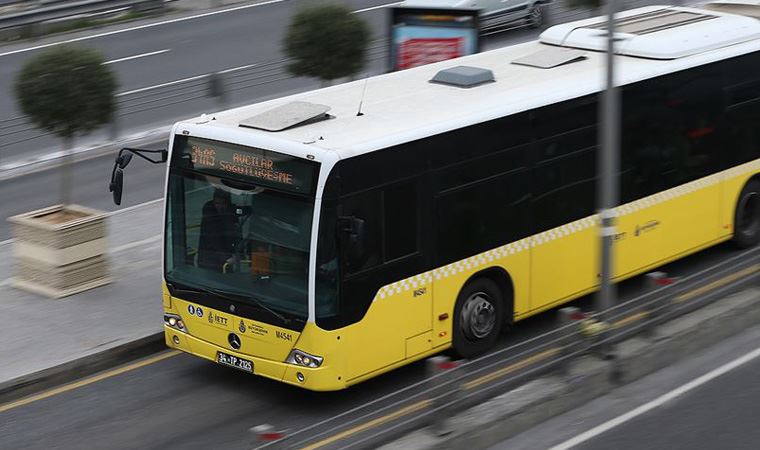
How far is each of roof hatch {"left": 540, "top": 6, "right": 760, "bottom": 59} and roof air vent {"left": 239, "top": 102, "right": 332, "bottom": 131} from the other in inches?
171

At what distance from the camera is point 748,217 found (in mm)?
16672

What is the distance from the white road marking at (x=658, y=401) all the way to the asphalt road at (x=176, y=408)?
2.16 metres

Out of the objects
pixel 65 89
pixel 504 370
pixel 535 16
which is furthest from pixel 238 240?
pixel 535 16

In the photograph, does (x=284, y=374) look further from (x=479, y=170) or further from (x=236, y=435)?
(x=479, y=170)

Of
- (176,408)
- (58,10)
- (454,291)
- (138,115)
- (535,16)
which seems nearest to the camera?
(176,408)

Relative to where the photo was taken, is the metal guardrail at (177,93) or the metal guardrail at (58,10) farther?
the metal guardrail at (58,10)

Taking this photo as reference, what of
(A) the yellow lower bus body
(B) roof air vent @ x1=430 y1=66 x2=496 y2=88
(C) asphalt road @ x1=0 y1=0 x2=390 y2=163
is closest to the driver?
(A) the yellow lower bus body

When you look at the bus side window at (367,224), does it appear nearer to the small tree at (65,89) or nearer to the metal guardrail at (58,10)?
the small tree at (65,89)

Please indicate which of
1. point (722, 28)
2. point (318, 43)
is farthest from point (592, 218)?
point (318, 43)

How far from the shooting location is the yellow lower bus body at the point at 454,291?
39.0ft

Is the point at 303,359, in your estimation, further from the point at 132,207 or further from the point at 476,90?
the point at 132,207

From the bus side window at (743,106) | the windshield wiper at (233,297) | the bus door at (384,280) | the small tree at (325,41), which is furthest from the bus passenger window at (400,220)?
the small tree at (325,41)

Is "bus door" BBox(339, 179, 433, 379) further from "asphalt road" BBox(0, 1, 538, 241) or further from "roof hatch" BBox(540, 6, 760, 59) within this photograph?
"asphalt road" BBox(0, 1, 538, 241)

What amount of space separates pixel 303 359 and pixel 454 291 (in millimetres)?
1812
